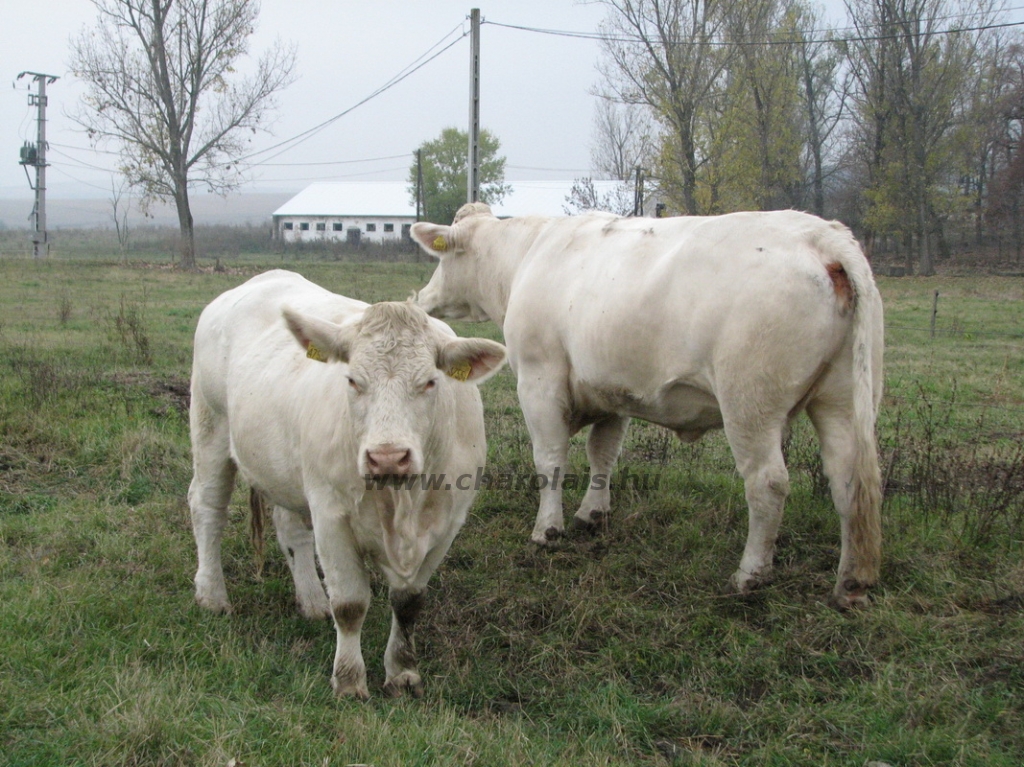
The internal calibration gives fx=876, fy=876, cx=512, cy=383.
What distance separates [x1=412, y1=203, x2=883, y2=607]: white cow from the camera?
4230 mm

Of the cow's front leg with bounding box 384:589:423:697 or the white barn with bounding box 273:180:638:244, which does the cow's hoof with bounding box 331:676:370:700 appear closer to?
the cow's front leg with bounding box 384:589:423:697

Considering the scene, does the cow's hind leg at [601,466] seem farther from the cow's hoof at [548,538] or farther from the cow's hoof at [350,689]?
the cow's hoof at [350,689]

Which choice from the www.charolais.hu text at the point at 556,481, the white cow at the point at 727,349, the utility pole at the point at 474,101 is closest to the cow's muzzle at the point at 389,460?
the www.charolais.hu text at the point at 556,481

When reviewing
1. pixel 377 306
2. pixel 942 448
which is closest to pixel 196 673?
pixel 377 306

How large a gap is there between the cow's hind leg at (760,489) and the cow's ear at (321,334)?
2.03 m

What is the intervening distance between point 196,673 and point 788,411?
2979 millimetres

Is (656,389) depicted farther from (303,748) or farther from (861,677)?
(303,748)

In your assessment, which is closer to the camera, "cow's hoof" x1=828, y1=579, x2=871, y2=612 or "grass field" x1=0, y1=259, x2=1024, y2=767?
"grass field" x1=0, y1=259, x2=1024, y2=767

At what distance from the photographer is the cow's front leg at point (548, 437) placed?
558 cm

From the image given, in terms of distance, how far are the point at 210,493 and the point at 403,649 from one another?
64.2 inches

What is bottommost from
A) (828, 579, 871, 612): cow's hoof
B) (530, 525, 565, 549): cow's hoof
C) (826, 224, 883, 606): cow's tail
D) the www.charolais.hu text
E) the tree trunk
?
(530, 525, 565, 549): cow's hoof

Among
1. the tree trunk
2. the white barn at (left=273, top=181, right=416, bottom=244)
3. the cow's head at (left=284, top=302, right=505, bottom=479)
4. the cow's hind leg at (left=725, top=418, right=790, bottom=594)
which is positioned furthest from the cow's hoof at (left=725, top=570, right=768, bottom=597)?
the white barn at (left=273, top=181, right=416, bottom=244)

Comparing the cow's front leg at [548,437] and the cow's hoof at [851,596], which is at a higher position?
the cow's front leg at [548,437]

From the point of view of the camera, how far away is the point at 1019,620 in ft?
13.2
